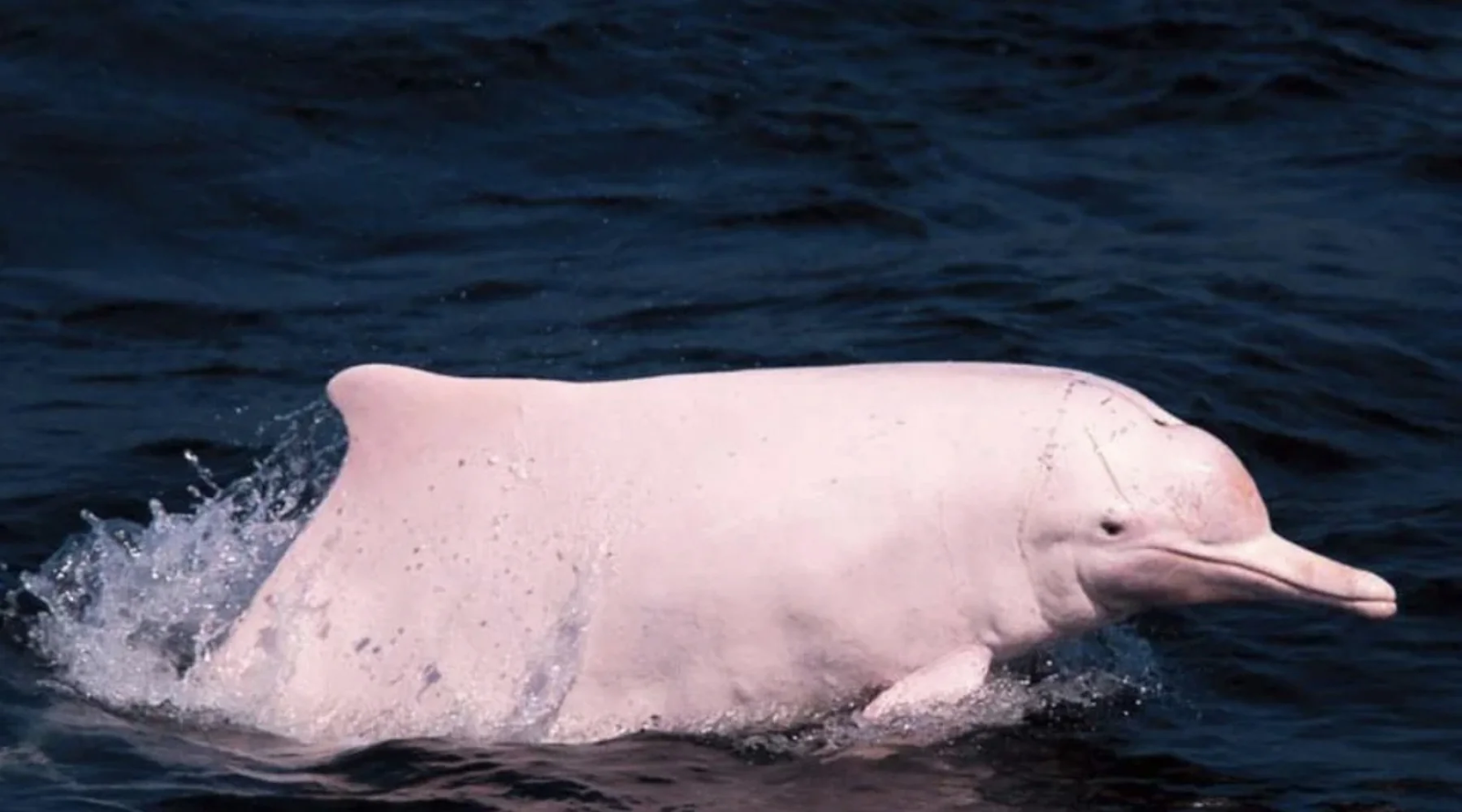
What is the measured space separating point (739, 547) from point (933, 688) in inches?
36.8

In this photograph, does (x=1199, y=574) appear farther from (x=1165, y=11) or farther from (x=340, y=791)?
(x=1165, y=11)

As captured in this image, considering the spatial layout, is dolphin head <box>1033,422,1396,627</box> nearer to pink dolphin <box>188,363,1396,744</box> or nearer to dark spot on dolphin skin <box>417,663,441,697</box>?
pink dolphin <box>188,363,1396,744</box>

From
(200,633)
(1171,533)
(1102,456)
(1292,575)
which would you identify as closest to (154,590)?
(200,633)

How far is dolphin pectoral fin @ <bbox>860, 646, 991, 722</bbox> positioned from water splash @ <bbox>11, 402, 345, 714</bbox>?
2.89 metres

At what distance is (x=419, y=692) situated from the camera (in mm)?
10820

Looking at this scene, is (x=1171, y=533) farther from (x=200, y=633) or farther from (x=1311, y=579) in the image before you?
(x=200, y=633)

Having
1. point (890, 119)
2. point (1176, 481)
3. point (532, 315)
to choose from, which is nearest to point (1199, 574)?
point (1176, 481)

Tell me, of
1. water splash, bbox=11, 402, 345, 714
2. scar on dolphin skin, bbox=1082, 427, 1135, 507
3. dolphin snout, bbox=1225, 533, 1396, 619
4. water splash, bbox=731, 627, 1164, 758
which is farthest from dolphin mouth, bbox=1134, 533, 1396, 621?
water splash, bbox=11, 402, 345, 714

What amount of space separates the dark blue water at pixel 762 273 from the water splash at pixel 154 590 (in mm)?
53

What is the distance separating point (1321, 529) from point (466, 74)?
387 inches

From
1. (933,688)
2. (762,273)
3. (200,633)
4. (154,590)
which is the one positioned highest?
(762,273)

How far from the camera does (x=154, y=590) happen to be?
1222cm

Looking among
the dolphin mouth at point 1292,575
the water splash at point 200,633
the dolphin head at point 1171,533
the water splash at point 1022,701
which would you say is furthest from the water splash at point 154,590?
the dolphin mouth at point 1292,575

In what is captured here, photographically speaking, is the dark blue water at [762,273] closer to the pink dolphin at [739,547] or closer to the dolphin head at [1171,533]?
the pink dolphin at [739,547]
